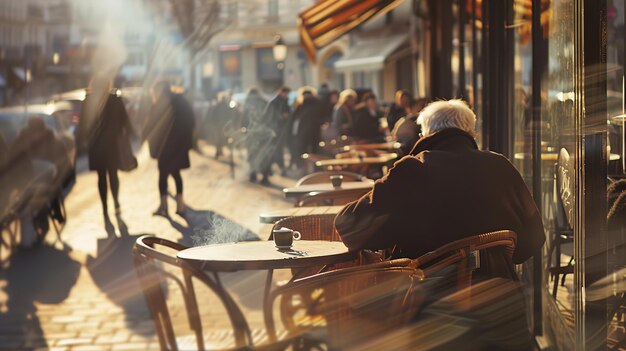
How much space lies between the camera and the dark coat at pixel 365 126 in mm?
18688

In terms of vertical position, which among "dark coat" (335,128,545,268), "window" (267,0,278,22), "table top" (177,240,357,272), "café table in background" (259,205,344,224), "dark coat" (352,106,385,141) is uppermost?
"window" (267,0,278,22)

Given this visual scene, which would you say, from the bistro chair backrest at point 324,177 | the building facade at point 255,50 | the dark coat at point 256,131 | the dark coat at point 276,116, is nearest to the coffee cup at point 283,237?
the bistro chair backrest at point 324,177

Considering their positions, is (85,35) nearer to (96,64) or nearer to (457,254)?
(96,64)

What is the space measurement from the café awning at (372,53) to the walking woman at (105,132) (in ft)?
85.6

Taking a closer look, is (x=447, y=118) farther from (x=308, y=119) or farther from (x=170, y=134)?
(x=308, y=119)

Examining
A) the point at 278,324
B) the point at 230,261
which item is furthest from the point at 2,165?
the point at 230,261

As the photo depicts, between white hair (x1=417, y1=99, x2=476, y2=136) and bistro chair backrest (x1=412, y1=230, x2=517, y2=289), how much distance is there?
22.9 inches

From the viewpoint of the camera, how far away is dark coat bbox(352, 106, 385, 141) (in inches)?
736

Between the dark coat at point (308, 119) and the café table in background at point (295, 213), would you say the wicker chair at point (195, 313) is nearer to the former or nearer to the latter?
the café table in background at point (295, 213)

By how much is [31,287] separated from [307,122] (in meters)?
13.2

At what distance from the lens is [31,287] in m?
9.28

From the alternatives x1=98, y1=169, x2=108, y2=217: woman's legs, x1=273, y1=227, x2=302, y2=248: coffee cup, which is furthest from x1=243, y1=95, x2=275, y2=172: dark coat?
x1=273, y1=227, x2=302, y2=248: coffee cup

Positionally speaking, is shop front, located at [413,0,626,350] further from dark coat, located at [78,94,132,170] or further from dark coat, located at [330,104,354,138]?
dark coat, located at [330,104,354,138]

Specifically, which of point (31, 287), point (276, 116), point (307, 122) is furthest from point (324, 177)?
point (307, 122)
